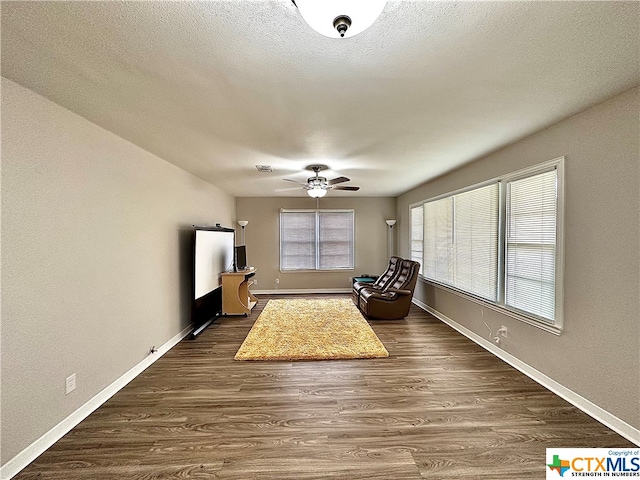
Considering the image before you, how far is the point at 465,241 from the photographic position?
4.17 meters

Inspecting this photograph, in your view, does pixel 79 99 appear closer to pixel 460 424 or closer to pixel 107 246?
pixel 107 246

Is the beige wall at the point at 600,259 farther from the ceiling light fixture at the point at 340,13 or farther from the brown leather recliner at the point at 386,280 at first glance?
the brown leather recliner at the point at 386,280

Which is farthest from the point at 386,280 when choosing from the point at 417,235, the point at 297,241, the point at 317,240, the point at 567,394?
the point at 567,394

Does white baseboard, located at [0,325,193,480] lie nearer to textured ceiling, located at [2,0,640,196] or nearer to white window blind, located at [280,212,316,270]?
textured ceiling, located at [2,0,640,196]

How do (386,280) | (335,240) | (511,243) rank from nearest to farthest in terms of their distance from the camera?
(511,243) < (386,280) < (335,240)

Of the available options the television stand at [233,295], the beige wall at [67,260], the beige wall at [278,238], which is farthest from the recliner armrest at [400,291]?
the beige wall at [67,260]

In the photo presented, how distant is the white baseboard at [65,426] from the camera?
5.64 feet

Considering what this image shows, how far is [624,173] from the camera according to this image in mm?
2008

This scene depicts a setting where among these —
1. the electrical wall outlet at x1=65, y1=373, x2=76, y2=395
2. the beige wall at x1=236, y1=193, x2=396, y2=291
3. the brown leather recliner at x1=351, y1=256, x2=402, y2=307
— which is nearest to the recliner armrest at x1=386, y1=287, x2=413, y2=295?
the brown leather recliner at x1=351, y1=256, x2=402, y2=307

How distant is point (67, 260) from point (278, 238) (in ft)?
17.0

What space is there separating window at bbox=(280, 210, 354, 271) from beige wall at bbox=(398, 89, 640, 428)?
188 inches

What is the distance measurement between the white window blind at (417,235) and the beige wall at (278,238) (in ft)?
3.85

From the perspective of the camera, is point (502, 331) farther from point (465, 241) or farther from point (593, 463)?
point (593, 463)

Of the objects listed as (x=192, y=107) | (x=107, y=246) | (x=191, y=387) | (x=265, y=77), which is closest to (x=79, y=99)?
(x=192, y=107)
